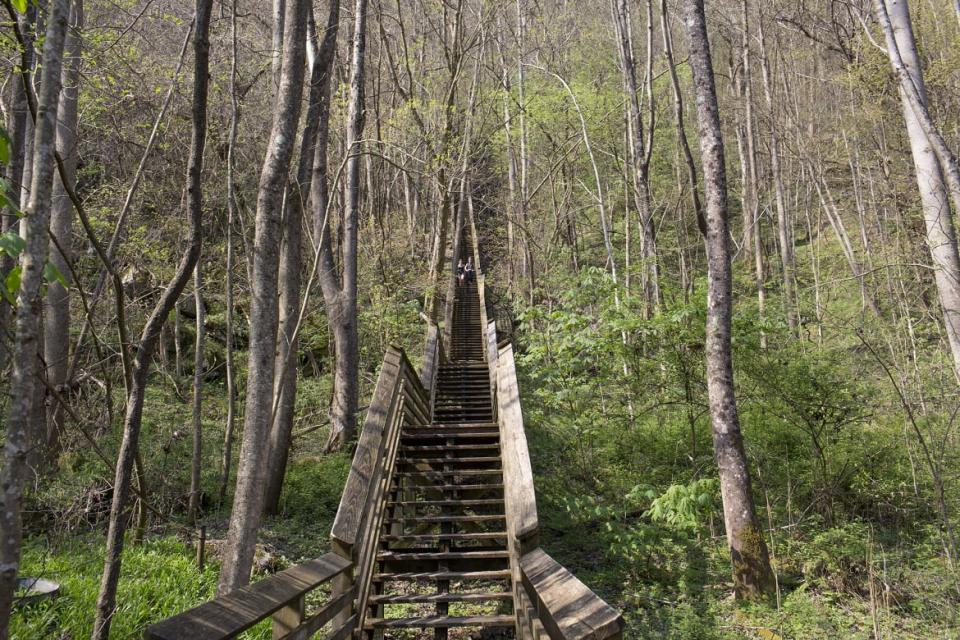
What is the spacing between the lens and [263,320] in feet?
13.9

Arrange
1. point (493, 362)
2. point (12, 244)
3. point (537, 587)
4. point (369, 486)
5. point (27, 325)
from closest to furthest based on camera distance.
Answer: point (12, 244) < point (27, 325) < point (537, 587) < point (369, 486) < point (493, 362)

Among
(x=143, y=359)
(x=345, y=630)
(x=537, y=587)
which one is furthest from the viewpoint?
(x=345, y=630)

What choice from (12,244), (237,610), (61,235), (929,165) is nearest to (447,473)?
(237,610)

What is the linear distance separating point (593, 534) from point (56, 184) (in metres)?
8.51

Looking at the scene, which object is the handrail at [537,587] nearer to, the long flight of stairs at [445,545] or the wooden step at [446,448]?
the long flight of stairs at [445,545]

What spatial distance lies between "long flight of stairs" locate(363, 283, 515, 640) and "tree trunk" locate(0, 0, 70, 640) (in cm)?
277

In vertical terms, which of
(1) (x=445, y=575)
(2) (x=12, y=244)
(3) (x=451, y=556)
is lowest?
(1) (x=445, y=575)

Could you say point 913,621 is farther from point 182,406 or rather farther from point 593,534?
point 182,406

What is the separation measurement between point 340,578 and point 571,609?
2085mm

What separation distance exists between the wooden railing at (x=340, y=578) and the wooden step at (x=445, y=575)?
0.21 m

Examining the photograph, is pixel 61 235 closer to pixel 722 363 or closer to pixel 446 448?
pixel 446 448

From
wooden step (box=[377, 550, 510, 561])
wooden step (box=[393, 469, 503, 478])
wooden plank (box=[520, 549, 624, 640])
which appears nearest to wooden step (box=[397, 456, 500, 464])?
wooden step (box=[393, 469, 503, 478])

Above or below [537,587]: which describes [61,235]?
above

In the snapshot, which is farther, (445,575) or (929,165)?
(929,165)
